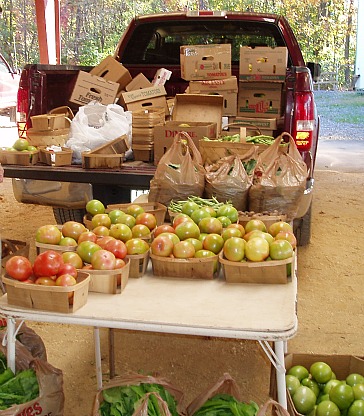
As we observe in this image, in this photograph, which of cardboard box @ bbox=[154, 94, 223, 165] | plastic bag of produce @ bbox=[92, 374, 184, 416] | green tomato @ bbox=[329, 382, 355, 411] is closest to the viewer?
plastic bag of produce @ bbox=[92, 374, 184, 416]

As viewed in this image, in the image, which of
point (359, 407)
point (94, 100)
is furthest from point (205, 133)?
point (359, 407)

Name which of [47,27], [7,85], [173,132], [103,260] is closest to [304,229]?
[173,132]

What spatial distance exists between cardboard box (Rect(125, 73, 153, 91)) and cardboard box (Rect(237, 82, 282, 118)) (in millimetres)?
859

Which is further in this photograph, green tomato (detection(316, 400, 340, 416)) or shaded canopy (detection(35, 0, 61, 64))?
shaded canopy (detection(35, 0, 61, 64))

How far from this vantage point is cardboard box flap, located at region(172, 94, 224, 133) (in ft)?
15.0

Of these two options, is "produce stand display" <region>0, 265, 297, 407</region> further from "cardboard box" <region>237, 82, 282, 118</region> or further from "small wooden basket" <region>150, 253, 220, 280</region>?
"cardboard box" <region>237, 82, 282, 118</region>

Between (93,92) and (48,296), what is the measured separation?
3318mm

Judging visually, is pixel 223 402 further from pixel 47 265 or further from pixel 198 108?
pixel 198 108

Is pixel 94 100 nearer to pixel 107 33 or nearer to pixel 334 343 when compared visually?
pixel 334 343

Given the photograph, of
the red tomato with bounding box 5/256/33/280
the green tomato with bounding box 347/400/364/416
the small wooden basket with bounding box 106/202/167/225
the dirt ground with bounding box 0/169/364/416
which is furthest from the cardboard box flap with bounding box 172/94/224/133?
the red tomato with bounding box 5/256/33/280

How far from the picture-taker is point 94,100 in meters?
4.98

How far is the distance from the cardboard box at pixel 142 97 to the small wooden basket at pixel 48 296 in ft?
9.87

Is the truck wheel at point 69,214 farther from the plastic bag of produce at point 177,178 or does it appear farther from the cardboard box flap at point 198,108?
the plastic bag of produce at point 177,178

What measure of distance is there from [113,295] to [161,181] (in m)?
1.34
